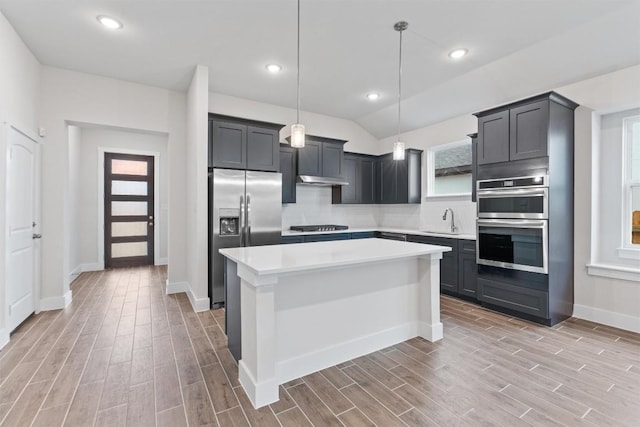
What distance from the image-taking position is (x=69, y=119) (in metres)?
3.92

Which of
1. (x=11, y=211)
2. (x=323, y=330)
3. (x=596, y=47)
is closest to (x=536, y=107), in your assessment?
(x=596, y=47)

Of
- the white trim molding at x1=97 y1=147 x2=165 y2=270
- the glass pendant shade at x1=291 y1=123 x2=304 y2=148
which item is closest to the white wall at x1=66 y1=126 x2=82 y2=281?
the white trim molding at x1=97 y1=147 x2=165 y2=270

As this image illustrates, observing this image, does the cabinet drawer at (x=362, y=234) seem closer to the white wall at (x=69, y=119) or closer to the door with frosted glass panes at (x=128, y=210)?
the white wall at (x=69, y=119)

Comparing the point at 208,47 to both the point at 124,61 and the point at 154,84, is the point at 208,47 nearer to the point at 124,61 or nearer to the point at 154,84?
the point at 124,61

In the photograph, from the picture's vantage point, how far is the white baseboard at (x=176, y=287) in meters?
4.53

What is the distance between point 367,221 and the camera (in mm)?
6336

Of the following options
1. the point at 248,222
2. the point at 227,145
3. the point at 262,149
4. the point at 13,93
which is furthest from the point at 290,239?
the point at 13,93

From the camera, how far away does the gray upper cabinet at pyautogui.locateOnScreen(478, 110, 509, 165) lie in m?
3.58

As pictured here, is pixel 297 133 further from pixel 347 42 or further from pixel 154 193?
pixel 154 193

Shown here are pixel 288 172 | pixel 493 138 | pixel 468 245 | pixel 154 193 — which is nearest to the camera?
pixel 493 138

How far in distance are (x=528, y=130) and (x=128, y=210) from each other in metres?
7.33

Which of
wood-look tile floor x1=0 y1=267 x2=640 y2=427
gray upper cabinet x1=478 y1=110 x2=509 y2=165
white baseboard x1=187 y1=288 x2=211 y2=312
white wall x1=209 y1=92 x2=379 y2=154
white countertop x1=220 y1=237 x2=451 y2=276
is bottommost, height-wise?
wood-look tile floor x1=0 y1=267 x2=640 y2=427

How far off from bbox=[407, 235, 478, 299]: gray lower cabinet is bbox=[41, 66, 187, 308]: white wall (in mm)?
4057

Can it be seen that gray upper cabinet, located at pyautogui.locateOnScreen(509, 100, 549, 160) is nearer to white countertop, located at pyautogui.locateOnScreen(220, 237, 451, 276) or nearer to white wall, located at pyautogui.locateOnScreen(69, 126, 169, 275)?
white countertop, located at pyautogui.locateOnScreen(220, 237, 451, 276)
